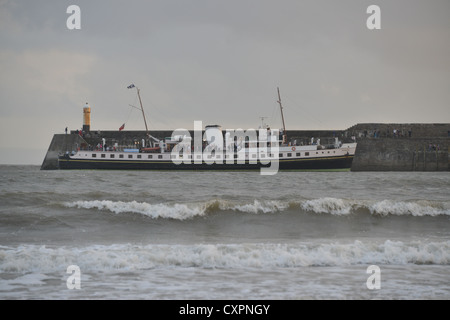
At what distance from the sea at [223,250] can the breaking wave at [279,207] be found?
0.04 meters

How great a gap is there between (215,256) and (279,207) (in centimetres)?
738

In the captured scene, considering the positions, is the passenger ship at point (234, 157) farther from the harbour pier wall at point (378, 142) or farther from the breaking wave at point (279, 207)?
the breaking wave at point (279, 207)

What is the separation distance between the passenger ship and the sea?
1034 inches

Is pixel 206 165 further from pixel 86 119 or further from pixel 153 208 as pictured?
pixel 153 208

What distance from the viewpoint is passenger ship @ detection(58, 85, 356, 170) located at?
43.6 meters

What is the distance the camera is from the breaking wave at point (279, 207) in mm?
15783

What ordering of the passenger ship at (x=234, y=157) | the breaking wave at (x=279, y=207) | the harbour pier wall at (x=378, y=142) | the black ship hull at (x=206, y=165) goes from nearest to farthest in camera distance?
the breaking wave at (x=279, y=207) → the black ship hull at (x=206, y=165) → the passenger ship at (x=234, y=157) → the harbour pier wall at (x=378, y=142)

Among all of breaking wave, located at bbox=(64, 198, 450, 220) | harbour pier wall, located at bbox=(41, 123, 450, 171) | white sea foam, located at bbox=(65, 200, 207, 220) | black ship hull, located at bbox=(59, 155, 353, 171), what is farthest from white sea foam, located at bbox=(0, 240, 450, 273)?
harbour pier wall, located at bbox=(41, 123, 450, 171)

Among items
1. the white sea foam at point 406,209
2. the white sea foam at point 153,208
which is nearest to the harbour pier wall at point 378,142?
the white sea foam at point 406,209

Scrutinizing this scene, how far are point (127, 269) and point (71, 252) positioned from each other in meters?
1.49

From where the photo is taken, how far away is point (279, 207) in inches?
655

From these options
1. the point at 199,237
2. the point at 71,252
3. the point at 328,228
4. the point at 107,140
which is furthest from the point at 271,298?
the point at 107,140

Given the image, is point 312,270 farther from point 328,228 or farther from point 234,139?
point 234,139

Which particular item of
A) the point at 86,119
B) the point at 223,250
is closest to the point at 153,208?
the point at 223,250
